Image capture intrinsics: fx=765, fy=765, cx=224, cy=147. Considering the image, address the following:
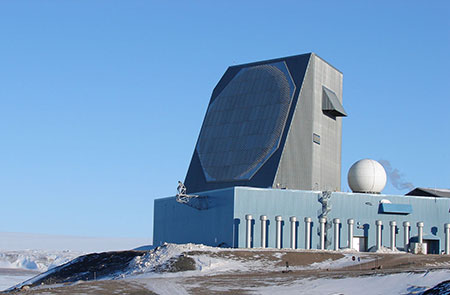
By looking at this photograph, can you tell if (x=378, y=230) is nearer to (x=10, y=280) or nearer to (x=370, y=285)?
(x=370, y=285)

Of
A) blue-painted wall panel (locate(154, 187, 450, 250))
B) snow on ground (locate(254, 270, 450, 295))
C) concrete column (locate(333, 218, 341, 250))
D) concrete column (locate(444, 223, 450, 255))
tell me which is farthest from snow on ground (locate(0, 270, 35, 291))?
concrete column (locate(444, 223, 450, 255))

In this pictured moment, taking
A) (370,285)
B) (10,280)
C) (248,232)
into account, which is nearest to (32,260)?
(10,280)

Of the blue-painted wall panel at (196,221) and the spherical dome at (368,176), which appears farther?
the spherical dome at (368,176)

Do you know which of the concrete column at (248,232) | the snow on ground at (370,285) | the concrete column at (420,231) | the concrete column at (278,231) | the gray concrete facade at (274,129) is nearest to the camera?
the snow on ground at (370,285)

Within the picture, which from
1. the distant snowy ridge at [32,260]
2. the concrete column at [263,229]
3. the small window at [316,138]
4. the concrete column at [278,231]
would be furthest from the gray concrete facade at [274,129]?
the distant snowy ridge at [32,260]

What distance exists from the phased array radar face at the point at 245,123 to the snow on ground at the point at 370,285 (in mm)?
34295

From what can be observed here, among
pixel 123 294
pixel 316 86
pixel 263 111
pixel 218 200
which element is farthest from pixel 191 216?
pixel 123 294

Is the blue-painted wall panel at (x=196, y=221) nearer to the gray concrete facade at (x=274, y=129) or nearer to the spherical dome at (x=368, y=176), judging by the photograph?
the gray concrete facade at (x=274, y=129)

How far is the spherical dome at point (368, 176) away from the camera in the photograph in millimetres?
74750

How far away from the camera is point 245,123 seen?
3351 inches

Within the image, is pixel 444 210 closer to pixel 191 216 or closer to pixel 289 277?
pixel 191 216

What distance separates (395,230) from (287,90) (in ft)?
64.0

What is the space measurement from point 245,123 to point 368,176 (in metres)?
16.6

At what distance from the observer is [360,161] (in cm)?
7550
